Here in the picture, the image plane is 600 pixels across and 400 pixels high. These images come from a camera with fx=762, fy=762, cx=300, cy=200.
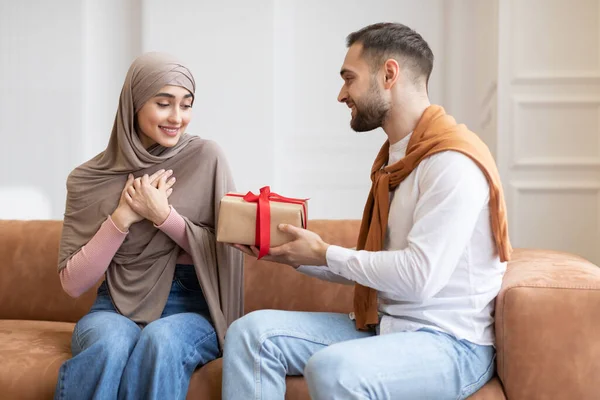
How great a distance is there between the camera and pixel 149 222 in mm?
2256

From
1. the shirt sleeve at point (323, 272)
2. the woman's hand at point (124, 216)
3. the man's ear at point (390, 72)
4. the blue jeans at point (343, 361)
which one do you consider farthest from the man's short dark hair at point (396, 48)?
the woman's hand at point (124, 216)

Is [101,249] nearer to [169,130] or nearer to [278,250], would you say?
[169,130]

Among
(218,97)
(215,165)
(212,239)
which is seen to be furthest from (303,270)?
(218,97)

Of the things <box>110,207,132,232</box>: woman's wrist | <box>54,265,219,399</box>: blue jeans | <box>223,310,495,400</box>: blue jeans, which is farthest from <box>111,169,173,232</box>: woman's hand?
<box>223,310,495,400</box>: blue jeans

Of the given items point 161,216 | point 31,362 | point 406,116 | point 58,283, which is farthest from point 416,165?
point 58,283

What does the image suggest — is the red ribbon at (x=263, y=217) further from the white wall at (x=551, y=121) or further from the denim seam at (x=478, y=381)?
the white wall at (x=551, y=121)

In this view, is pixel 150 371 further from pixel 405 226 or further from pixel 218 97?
pixel 218 97

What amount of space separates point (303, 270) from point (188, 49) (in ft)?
7.94

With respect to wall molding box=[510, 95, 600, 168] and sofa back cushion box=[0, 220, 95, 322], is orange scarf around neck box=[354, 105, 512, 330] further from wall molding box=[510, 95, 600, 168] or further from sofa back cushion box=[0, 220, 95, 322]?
wall molding box=[510, 95, 600, 168]

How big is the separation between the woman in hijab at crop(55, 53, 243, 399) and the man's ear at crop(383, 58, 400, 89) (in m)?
0.60

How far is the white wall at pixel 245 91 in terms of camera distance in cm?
429

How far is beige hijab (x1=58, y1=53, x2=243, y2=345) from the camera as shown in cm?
218

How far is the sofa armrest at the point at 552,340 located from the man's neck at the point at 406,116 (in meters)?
0.49

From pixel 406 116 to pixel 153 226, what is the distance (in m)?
0.82
